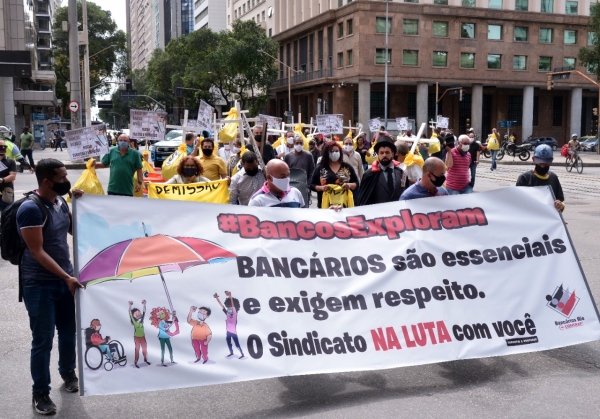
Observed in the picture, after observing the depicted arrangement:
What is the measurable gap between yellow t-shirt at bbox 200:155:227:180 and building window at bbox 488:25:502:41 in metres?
58.6

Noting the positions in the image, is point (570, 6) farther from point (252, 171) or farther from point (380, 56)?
point (252, 171)

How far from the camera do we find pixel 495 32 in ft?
214

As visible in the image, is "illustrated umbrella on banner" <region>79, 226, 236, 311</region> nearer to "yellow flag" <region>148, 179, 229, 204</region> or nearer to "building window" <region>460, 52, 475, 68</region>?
"yellow flag" <region>148, 179, 229, 204</region>

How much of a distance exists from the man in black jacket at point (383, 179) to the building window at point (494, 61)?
60.5m

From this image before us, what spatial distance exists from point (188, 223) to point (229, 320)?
0.76 meters

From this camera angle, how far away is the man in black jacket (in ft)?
25.8

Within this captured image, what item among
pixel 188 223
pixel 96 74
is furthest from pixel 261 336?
pixel 96 74

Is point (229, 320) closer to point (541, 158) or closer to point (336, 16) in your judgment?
point (541, 158)

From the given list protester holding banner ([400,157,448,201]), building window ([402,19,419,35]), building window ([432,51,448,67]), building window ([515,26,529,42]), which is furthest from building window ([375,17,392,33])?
protester holding banner ([400,157,448,201])

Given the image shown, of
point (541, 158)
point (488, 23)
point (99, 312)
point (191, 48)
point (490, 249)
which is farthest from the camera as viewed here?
point (191, 48)

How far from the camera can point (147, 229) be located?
500cm

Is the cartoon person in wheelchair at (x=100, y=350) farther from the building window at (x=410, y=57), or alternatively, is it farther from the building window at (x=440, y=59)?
the building window at (x=440, y=59)

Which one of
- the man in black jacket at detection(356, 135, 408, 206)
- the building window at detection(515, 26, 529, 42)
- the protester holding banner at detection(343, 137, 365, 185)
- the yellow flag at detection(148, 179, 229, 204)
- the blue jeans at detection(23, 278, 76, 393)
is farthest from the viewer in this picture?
the building window at detection(515, 26, 529, 42)

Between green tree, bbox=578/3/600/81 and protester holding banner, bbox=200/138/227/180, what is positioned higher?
green tree, bbox=578/3/600/81
